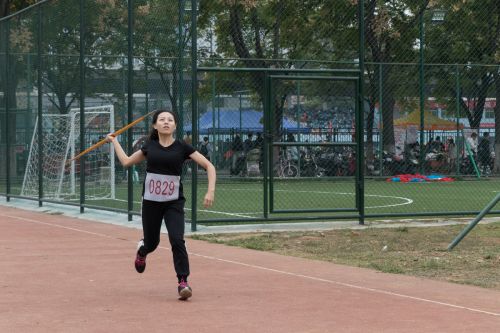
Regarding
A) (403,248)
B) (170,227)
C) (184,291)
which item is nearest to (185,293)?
(184,291)

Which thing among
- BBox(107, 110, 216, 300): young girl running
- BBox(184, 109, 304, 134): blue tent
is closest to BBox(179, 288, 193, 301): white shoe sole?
BBox(107, 110, 216, 300): young girl running

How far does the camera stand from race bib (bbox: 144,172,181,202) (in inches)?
400

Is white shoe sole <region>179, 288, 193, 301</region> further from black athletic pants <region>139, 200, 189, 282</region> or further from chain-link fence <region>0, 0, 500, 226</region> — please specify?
chain-link fence <region>0, 0, 500, 226</region>

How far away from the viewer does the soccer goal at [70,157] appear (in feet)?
71.9

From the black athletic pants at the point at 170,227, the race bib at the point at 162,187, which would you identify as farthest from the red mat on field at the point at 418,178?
the race bib at the point at 162,187

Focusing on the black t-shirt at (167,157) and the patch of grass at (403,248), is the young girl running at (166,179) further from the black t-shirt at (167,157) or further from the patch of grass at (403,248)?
the patch of grass at (403,248)

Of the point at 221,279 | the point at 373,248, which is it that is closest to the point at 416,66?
the point at 373,248

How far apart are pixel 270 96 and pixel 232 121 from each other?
9.54 ft

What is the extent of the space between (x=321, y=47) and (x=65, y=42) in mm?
5172

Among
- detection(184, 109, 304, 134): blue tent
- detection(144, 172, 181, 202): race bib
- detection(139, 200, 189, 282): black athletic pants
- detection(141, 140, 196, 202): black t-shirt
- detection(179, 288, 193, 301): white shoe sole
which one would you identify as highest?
detection(184, 109, 304, 134): blue tent

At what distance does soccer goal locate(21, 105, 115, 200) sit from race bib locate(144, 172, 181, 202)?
1098cm

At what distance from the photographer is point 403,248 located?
14047mm

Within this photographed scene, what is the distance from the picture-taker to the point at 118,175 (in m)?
22.5

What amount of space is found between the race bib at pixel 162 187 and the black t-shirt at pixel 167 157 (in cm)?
4
